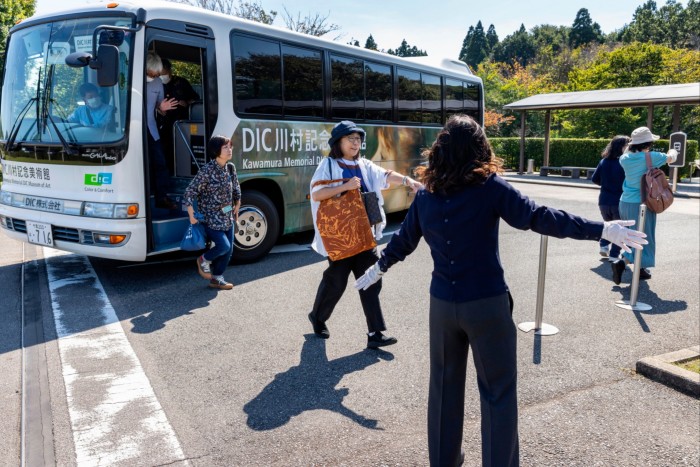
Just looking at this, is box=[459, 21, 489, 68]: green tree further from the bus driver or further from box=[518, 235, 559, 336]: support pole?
box=[518, 235, 559, 336]: support pole

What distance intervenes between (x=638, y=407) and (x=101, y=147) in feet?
18.4

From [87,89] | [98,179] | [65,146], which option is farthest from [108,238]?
[87,89]

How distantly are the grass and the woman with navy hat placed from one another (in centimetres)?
223

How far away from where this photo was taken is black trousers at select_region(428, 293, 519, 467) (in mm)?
2639

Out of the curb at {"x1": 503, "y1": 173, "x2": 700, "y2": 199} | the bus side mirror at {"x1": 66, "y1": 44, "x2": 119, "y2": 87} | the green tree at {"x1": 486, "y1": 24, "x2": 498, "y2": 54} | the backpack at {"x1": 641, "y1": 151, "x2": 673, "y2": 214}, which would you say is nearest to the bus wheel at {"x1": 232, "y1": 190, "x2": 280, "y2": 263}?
the bus side mirror at {"x1": 66, "y1": 44, "x2": 119, "y2": 87}

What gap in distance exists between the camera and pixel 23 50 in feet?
22.4

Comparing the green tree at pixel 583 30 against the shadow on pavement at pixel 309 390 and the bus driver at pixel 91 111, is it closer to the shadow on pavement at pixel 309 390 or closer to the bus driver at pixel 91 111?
the bus driver at pixel 91 111

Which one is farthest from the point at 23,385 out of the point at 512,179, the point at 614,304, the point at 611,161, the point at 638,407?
the point at 512,179

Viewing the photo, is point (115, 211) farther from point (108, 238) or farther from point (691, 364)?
point (691, 364)

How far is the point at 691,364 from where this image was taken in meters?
4.42

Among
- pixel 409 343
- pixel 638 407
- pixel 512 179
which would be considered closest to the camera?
pixel 638 407

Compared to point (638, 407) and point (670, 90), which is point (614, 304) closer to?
point (638, 407)

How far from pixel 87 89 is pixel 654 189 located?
6623 mm

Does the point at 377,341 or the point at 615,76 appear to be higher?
Result: the point at 615,76
